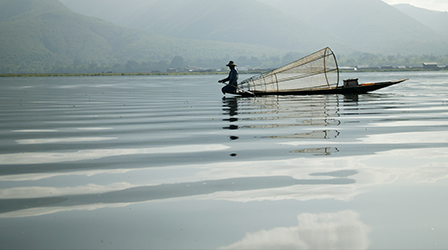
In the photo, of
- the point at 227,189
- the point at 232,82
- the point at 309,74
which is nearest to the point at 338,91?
the point at 309,74

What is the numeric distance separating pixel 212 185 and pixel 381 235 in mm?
3193

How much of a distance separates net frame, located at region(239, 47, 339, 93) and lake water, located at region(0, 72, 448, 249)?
17.1 metres

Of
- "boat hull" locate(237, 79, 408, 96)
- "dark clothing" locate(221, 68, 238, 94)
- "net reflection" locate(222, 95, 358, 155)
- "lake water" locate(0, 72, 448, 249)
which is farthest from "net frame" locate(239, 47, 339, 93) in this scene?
"lake water" locate(0, 72, 448, 249)

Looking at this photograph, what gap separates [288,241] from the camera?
5223 mm

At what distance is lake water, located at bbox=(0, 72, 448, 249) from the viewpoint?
538 cm

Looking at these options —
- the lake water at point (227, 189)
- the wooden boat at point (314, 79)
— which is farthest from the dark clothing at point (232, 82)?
the lake water at point (227, 189)

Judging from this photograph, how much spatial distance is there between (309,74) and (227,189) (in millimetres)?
25357

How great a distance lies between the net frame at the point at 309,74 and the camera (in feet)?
100

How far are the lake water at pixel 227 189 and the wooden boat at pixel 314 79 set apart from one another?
54.4 ft

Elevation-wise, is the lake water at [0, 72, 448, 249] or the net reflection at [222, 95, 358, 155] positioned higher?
the net reflection at [222, 95, 358, 155]

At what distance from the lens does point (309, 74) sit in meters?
31.4

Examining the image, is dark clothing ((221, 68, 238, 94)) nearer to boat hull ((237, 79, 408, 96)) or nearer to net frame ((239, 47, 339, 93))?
boat hull ((237, 79, 408, 96))

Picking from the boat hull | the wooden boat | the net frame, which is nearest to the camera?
the boat hull

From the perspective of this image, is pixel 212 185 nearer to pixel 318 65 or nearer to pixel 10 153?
pixel 10 153
